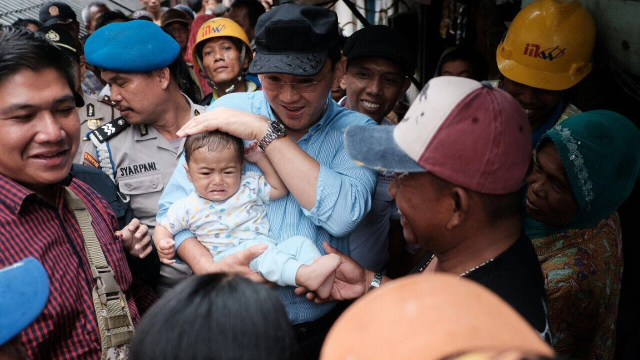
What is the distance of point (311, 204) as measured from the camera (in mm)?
2090

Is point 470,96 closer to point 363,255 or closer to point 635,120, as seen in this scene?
point 363,255

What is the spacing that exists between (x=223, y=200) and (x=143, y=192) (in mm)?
972

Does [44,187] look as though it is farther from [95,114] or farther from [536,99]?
[536,99]

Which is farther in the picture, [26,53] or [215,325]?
[26,53]

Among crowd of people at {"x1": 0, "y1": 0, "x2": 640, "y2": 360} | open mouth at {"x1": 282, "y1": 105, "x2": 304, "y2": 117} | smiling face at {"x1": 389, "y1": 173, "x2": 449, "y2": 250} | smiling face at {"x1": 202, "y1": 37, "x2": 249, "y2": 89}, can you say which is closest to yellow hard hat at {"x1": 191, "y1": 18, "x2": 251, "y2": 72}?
smiling face at {"x1": 202, "y1": 37, "x2": 249, "y2": 89}

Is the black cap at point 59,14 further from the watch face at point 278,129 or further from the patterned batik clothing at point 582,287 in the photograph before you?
the patterned batik clothing at point 582,287

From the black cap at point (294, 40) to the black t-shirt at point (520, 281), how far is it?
1207 mm

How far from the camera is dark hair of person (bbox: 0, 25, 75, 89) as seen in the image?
169cm

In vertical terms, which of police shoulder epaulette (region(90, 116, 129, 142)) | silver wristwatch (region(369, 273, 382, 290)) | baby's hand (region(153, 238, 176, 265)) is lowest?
silver wristwatch (region(369, 273, 382, 290))

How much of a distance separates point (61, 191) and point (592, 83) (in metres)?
3.48

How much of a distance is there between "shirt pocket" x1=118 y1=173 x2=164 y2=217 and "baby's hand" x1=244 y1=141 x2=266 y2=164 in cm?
106

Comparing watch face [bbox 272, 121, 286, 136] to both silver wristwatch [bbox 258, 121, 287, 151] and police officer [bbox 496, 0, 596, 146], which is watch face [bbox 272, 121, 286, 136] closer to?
silver wristwatch [bbox 258, 121, 287, 151]

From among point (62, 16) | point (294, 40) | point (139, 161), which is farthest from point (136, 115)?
point (62, 16)

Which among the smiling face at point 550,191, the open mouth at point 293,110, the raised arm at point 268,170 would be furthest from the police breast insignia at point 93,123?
the smiling face at point 550,191
